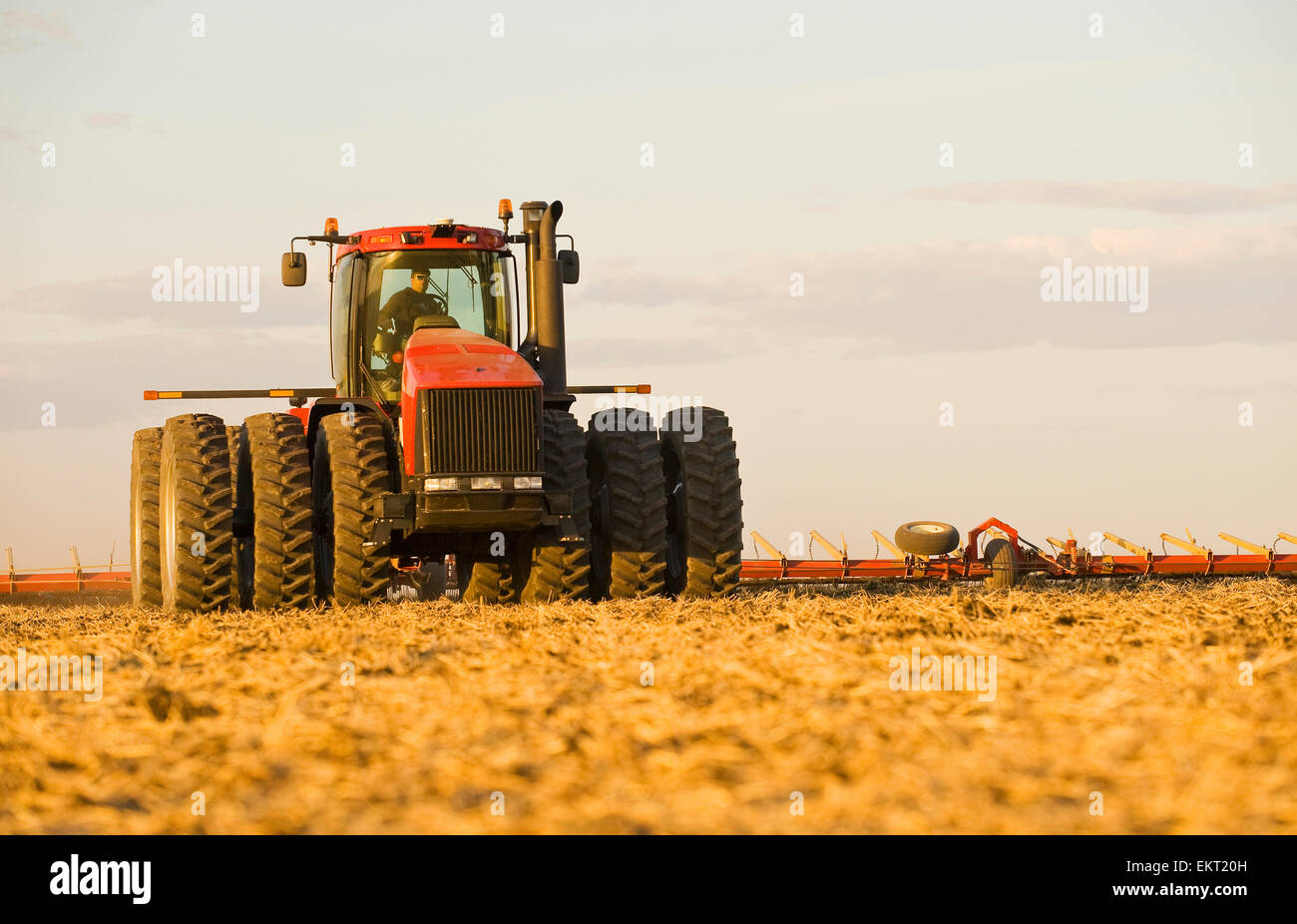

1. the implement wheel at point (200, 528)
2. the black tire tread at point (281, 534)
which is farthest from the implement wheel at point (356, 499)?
the implement wheel at point (200, 528)

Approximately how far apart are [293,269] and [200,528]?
2637 millimetres

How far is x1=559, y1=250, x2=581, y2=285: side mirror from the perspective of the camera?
13.9 meters

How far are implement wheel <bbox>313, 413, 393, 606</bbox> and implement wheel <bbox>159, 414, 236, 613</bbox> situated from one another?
2.88 ft

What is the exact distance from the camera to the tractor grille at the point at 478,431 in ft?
38.0

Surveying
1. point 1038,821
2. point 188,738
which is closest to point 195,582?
point 188,738

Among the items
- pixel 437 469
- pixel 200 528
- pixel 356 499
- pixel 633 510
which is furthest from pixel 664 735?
pixel 200 528

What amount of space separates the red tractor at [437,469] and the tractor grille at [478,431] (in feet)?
0.04

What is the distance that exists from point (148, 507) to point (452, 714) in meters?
7.66

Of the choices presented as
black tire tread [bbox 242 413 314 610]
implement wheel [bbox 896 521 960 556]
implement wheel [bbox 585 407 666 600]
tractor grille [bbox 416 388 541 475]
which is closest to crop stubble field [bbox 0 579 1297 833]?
tractor grille [bbox 416 388 541 475]

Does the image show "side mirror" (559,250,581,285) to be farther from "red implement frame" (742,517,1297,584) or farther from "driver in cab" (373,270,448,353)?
"red implement frame" (742,517,1297,584)

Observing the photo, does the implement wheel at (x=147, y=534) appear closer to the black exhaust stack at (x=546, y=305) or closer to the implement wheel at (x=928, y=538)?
the black exhaust stack at (x=546, y=305)

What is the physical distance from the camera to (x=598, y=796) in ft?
17.9
